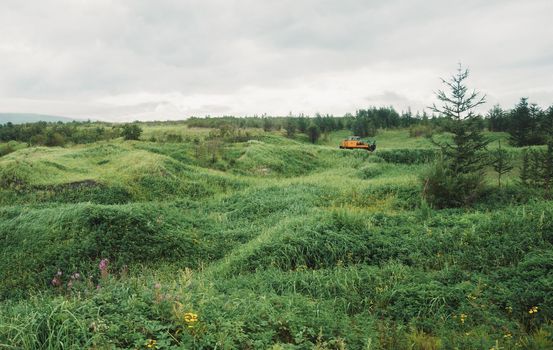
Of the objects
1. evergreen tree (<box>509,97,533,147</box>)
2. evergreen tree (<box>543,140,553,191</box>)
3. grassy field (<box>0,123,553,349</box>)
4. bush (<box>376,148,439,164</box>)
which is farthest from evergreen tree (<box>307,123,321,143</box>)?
evergreen tree (<box>543,140,553,191</box>)

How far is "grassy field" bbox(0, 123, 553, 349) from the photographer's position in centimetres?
443

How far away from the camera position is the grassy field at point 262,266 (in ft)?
14.5

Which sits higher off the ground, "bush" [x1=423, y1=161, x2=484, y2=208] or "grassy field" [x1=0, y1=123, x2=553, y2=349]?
"bush" [x1=423, y1=161, x2=484, y2=208]

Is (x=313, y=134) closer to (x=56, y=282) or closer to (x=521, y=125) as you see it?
(x=521, y=125)

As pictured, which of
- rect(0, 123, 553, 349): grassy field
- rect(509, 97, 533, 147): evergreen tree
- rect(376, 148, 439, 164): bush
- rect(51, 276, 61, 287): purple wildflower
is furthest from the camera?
rect(509, 97, 533, 147): evergreen tree

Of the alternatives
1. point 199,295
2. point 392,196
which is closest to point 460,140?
point 392,196

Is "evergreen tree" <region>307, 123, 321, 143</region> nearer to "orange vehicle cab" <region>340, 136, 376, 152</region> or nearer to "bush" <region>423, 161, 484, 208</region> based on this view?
"orange vehicle cab" <region>340, 136, 376, 152</region>

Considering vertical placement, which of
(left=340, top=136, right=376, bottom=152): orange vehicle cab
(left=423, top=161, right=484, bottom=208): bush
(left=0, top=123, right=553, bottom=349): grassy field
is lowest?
(left=0, top=123, right=553, bottom=349): grassy field

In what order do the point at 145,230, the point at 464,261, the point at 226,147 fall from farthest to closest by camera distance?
the point at 226,147
the point at 145,230
the point at 464,261

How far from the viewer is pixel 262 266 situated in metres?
8.75

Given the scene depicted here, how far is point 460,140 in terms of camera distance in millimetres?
15742

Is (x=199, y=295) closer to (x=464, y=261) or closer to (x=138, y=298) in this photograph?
(x=138, y=298)

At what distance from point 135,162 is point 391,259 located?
16824mm

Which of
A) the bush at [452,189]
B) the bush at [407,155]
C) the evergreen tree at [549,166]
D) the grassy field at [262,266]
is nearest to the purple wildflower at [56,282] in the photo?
the grassy field at [262,266]
